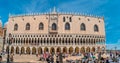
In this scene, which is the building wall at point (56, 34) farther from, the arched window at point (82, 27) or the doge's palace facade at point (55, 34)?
the arched window at point (82, 27)

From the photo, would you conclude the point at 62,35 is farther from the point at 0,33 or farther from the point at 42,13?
the point at 0,33

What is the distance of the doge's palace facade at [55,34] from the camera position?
6956cm

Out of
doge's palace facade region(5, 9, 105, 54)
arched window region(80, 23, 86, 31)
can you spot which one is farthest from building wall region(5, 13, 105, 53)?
arched window region(80, 23, 86, 31)

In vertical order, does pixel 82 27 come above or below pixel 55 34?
above

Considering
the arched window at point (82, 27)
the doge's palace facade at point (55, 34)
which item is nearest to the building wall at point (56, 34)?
the doge's palace facade at point (55, 34)

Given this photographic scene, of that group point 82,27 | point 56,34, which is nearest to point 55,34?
point 56,34

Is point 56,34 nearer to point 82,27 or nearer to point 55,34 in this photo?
point 55,34

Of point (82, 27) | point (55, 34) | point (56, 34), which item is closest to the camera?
point (56, 34)

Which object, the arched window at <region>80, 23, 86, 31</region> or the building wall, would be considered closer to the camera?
the building wall

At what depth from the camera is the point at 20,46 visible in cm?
7119

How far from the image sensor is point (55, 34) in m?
70.1

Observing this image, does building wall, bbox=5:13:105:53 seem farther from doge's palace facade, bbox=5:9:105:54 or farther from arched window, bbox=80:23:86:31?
arched window, bbox=80:23:86:31

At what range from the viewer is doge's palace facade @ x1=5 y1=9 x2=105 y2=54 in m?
69.6

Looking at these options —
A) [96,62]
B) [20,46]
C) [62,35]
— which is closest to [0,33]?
[20,46]
